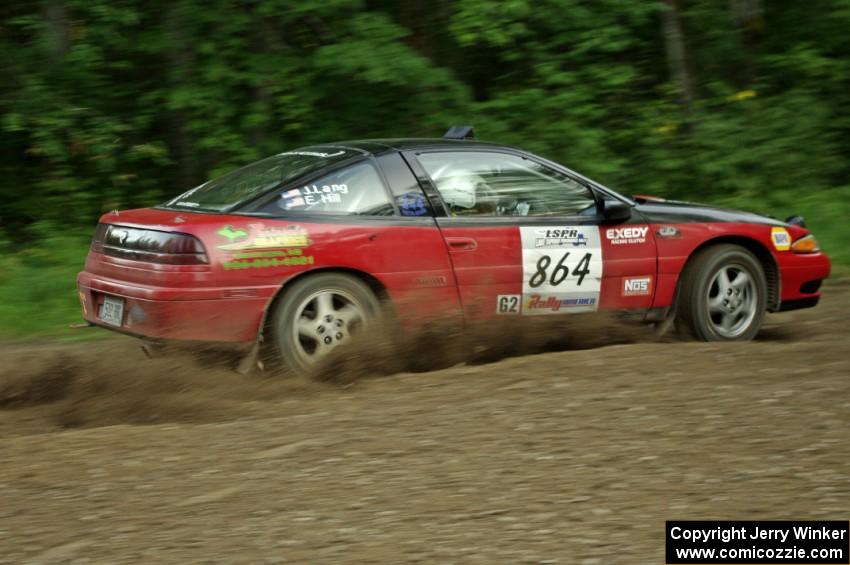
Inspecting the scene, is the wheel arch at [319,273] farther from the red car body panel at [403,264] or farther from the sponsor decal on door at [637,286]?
the sponsor decal on door at [637,286]

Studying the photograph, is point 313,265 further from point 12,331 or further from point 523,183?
point 12,331

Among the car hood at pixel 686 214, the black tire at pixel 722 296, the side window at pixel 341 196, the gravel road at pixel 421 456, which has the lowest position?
the gravel road at pixel 421 456

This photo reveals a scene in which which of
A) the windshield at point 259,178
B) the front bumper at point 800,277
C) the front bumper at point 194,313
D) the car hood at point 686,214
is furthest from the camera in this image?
the front bumper at point 800,277

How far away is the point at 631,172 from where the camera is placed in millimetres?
14492

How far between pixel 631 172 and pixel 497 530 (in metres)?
11.0

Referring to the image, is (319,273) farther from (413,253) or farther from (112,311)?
(112,311)

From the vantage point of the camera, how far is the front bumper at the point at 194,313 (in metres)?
6.20

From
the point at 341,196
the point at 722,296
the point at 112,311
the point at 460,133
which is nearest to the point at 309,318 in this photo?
the point at 341,196

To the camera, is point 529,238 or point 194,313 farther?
point 529,238

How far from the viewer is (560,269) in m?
7.21

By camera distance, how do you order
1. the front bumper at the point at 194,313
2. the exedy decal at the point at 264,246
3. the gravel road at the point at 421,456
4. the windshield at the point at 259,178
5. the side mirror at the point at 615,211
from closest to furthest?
the gravel road at the point at 421,456 < the front bumper at the point at 194,313 < the exedy decal at the point at 264,246 < the windshield at the point at 259,178 < the side mirror at the point at 615,211

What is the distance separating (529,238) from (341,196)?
126 cm

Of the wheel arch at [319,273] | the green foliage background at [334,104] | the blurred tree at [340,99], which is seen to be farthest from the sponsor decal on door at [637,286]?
the blurred tree at [340,99]

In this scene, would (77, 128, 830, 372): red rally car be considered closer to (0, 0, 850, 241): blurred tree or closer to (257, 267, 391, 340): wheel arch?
(257, 267, 391, 340): wheel arch
